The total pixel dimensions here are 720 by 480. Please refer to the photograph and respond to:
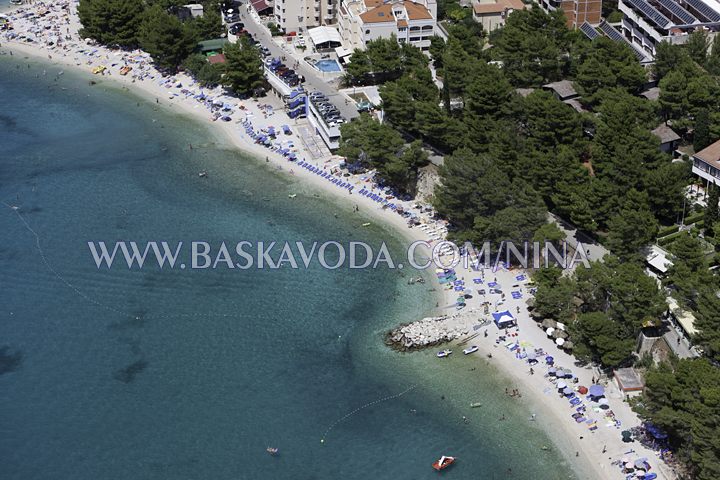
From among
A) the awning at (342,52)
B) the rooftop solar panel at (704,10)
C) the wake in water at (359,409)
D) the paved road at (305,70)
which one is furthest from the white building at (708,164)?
the awning at (342,52)

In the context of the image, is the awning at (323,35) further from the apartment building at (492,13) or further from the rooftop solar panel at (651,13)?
the rooftop solar panel at (651,13)

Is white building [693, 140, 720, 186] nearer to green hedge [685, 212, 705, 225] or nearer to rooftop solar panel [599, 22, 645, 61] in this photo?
green hedge [685, 212, 705, 225]

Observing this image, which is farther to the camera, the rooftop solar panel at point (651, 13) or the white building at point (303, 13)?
the white building at point (303, 13)

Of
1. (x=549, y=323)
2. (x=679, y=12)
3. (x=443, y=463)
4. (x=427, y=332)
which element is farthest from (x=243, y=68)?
(x=443, y=463)

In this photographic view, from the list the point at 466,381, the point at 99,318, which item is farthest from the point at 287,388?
the point at 99,318

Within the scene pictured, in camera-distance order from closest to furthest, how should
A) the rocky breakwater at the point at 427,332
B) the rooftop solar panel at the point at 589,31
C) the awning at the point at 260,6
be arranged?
the rocky breakwater at the point at 427,332 < the rooftop solar panel at the point at 589,31 < the awning at the point at 260,6

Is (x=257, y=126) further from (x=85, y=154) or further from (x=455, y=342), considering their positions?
(x=455, y=342)

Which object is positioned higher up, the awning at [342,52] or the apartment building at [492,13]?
the apartment building at [492,13]

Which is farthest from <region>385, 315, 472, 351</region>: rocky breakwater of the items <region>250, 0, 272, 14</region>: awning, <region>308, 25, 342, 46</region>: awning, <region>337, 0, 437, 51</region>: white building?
<region>250, 0, 272, 14</region>: awning
